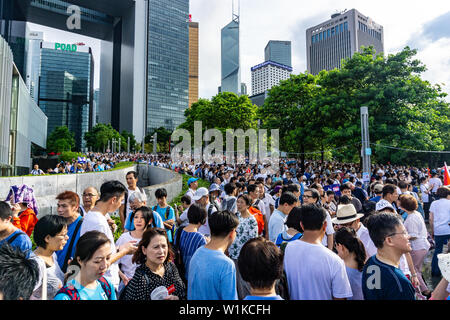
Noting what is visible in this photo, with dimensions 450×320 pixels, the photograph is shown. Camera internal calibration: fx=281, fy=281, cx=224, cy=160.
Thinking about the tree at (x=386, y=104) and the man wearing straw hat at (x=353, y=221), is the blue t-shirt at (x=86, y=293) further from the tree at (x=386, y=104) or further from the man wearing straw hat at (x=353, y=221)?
the tree at (x=386, y=104)

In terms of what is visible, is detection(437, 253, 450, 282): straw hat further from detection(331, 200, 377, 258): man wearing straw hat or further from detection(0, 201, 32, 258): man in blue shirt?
detection(0, 201, 32, 258): man in blue shirt

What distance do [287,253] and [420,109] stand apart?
20.1 metres

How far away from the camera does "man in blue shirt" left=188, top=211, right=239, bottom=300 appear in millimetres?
2188

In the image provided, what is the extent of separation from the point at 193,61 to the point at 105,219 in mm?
176540

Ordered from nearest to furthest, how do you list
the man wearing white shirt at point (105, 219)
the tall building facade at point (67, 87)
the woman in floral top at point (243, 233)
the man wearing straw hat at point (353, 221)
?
the man wearing white shirt at point (105, 219), the man wearing straw hat at point (353, 221), the woman in floral top at point (243, 233), the tall building facade at point (67, 87)

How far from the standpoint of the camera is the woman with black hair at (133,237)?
3.13 m

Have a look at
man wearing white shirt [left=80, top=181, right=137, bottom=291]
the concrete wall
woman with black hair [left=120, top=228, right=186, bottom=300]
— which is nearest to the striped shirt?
man wearing white shirt [left=80, top=181, right=137, bottom=291]

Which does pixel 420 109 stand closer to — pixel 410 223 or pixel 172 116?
pixel 410 223

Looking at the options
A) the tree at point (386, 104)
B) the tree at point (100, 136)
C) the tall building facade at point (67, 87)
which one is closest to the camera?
the tree at point (386, 104)

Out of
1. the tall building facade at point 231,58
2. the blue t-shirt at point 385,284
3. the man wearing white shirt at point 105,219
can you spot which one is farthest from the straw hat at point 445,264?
the tall building facade at point 231,58

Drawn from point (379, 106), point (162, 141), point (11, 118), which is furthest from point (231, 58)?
point (379, 106)

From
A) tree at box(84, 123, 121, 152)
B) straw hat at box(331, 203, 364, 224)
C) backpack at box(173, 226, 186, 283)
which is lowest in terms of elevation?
backpack at box(173, 226, 186, 283)

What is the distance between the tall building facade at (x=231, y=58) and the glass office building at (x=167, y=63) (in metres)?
18.3

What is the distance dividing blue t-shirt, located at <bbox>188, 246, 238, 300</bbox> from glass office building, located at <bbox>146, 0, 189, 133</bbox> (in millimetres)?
109120
